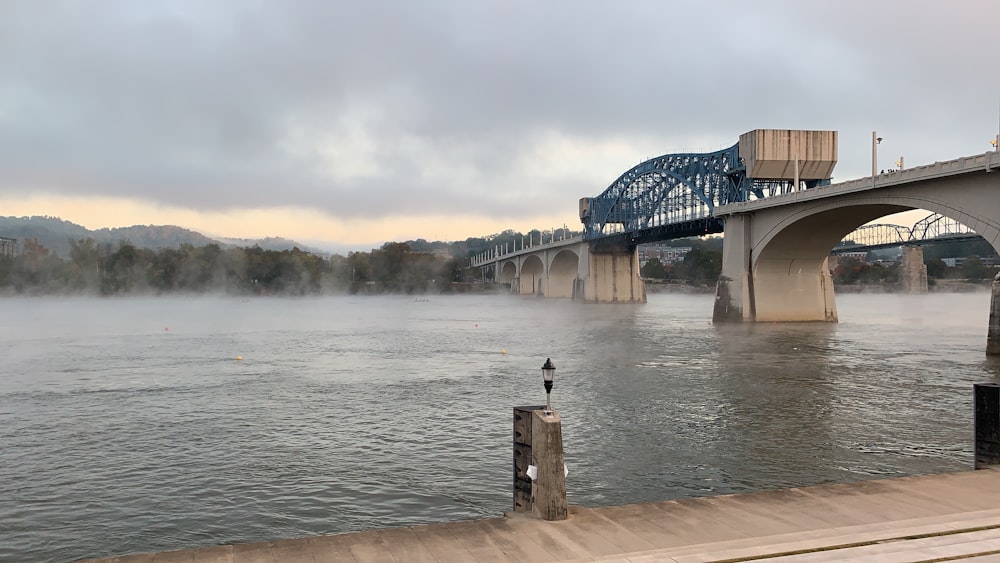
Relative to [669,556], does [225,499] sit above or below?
below

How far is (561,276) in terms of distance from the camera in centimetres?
17325

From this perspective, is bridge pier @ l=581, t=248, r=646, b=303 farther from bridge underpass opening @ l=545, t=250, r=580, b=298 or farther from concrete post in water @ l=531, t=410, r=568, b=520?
concrete post in water @ l=531, t=410, r=568, b=520

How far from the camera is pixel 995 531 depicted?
910 centimetres

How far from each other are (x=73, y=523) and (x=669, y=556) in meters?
10.5

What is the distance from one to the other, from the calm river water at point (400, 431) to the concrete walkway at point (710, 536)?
3964 mm

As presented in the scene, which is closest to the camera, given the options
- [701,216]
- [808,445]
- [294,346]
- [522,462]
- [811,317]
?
[522,462]

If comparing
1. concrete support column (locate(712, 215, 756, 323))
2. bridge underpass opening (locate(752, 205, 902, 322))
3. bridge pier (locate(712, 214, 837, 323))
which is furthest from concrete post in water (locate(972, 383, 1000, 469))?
concrete support column (locate(712, 215, 756, 323))

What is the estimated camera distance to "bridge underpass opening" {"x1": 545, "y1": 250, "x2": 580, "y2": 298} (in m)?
169

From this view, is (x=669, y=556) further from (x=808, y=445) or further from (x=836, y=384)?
(x=836, y=384)

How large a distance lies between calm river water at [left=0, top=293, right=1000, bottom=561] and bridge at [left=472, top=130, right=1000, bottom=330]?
9.38 metres

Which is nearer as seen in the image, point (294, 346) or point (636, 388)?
point (636, 388)

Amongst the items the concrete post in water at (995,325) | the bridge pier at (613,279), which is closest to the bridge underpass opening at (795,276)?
the concrete post in water at (995,325)

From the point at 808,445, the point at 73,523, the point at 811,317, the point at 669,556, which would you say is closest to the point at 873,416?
the point at 808,445

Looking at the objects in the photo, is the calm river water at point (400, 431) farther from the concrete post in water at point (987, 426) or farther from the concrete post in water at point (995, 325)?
the concrete post in water at point (987, 426)
